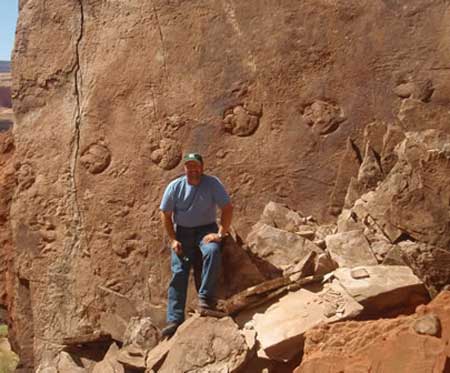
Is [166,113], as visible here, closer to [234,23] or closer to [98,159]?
[98,159]

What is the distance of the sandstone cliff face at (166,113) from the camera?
493 centimetres

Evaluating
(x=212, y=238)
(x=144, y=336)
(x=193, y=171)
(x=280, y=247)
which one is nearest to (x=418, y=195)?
(x=280, y=247)

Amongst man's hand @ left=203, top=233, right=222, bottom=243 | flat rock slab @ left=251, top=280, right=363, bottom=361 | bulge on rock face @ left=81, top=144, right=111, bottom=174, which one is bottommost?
flat rock slab @ left=251, top=280, right=363, bottom=361

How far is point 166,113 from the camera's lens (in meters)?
5.30

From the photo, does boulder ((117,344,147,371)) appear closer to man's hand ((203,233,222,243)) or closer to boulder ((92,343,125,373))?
boulder ((92,343,125,373))

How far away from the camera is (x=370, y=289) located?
3648mm

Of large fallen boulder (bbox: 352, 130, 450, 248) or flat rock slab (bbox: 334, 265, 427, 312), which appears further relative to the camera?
large fallen boulder (bbox: 352, 130, 450, 248)

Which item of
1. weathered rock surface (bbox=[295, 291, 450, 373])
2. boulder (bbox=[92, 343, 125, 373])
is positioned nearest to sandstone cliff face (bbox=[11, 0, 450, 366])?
boulder (bbox=[92, 343, 125, 373])

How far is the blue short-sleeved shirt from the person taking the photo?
414 cm

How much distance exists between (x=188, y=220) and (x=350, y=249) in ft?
3.68

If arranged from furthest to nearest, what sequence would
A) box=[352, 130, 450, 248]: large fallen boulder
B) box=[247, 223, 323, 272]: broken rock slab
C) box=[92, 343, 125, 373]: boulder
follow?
box=[247, 223, 323, 272]: broken rock slab
box=[92, 343, 125, 373]: boulder
box=[352, 130, 450, 248]: large fallen boulder

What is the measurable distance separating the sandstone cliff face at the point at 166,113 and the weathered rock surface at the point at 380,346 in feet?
5.10

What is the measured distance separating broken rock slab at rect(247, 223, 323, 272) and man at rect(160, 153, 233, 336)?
43cm

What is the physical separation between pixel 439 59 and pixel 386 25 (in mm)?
505
